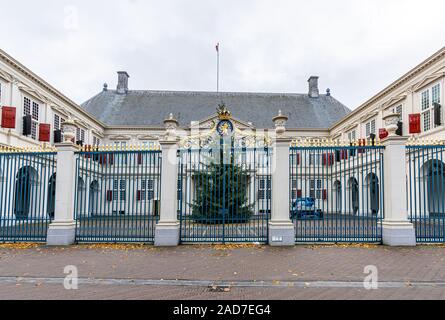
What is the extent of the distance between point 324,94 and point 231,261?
1423 inches

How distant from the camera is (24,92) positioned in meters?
19.3

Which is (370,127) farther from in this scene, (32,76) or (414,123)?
(32,76)

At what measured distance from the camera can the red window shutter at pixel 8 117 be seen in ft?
55.5

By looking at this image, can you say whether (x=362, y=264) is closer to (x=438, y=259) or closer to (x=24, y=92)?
(x=438, y=259)

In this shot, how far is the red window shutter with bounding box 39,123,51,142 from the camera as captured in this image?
2066 centimetres

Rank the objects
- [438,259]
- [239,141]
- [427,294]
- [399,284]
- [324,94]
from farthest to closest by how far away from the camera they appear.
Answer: [324,94] < [239,141] < [438,259] < [399,284] < [427,294]

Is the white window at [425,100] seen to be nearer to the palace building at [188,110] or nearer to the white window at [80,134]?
the palace building at [188,110]

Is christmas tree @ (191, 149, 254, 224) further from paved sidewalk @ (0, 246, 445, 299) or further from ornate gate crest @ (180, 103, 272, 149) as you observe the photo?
paved sidewalk @ (0, 246, 445, 299)

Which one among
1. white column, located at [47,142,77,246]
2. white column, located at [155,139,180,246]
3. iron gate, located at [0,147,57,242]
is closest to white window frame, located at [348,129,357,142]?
white column, located at [155,139,180,246]

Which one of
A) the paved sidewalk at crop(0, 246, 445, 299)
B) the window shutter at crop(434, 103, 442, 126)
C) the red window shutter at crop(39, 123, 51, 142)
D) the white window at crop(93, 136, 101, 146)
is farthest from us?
the white window at crop(93, 136, 101, 146)

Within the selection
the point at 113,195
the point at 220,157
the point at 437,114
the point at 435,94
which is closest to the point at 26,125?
the point at 113,195

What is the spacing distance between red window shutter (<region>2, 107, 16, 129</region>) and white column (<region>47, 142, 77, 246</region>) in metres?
10.1

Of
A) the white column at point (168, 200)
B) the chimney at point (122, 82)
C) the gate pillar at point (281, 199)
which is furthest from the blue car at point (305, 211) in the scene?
the chimney at point (122, 82)
